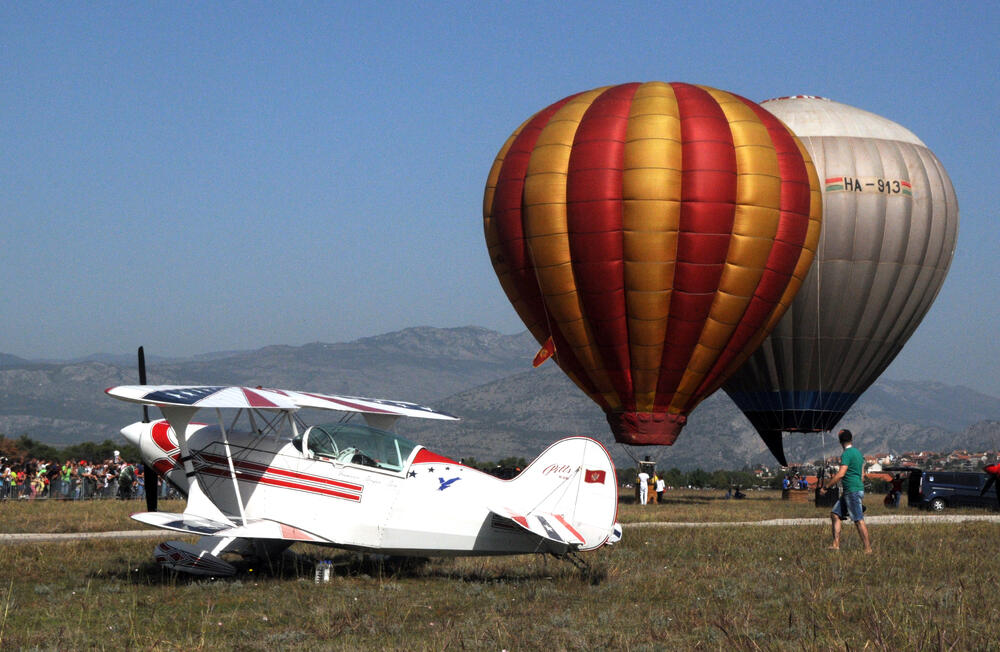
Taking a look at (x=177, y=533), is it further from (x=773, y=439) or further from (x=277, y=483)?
(x=773, y=439)

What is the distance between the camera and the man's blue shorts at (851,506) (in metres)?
16.4

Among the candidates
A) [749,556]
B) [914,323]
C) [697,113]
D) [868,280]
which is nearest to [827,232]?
[868,280]

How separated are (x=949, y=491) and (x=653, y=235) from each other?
514 inches

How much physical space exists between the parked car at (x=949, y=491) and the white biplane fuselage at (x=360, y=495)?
2211 centimetres

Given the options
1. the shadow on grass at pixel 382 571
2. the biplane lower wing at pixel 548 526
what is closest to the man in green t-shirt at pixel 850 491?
the shadow on grass at pixel 382 571

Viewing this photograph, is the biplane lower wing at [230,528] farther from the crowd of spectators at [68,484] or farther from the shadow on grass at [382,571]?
the crowd of spectators at [68,484]

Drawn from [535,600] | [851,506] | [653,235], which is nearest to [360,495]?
[535,600]

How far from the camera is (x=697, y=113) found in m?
29.8

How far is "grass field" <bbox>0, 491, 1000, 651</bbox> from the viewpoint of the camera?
998cm

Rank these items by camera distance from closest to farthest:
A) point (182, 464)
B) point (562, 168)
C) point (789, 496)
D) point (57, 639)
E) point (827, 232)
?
point (57, 639) → point (182, 464) → point (562, 168) → point (827, 232) → point (789, 496)

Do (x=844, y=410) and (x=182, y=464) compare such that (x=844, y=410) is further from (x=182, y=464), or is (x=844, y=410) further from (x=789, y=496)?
(x=182, y=464)

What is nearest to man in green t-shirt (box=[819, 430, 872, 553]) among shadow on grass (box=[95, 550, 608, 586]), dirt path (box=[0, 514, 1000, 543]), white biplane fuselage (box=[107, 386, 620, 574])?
shadow on grass (box=[95, 550, 608, 586])

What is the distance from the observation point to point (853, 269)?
3612cm

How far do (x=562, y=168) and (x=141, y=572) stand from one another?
17.8 meters
